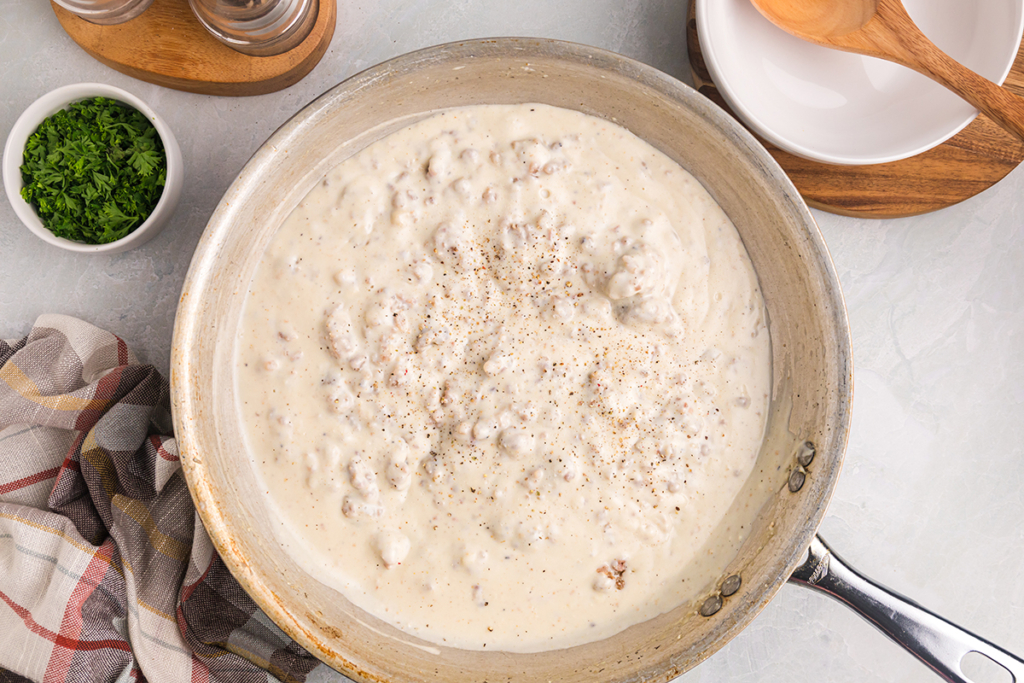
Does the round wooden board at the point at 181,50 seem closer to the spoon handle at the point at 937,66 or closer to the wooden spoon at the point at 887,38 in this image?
the wooden spoon at the point at 887,38

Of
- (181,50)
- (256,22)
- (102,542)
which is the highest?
(256,22)

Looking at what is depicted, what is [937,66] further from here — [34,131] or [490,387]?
[34,131]

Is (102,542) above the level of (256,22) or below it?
below

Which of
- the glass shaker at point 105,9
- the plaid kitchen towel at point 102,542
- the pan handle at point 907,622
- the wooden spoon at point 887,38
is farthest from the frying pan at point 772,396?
the glass shaker at point 105,9

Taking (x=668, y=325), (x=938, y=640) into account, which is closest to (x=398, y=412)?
(x=668, y=325)

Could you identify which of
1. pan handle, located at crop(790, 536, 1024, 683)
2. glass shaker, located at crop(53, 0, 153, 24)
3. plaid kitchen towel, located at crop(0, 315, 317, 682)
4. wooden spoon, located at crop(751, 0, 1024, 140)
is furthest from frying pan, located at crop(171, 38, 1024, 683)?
glass shaker, located at crop(53, 0, 153, 24)

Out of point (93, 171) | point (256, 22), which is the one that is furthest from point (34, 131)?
point (256, 22)

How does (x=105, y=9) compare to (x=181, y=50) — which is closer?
(x=105, y=9)
